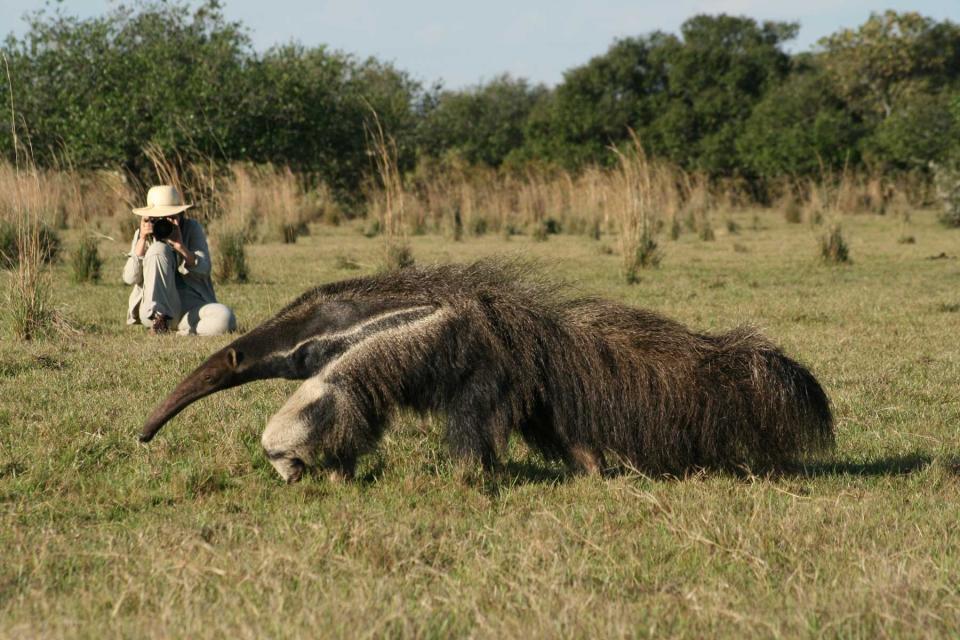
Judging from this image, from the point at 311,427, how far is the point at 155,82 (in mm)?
21543

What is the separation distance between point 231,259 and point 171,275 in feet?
12.7

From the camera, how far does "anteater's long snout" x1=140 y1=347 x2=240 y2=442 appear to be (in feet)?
14.6

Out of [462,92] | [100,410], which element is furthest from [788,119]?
[100,410]

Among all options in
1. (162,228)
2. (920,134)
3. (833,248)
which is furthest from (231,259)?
(920,134)

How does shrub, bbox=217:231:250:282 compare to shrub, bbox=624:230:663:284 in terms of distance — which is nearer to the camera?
shrub, bbox=217:231:250:282

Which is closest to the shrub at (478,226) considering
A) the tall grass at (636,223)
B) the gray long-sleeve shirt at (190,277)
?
the tall grass at (636,223)

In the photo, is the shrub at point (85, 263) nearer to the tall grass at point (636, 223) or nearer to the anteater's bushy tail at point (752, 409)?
the tall grass at point (636, 223)

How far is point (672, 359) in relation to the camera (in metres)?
4.44

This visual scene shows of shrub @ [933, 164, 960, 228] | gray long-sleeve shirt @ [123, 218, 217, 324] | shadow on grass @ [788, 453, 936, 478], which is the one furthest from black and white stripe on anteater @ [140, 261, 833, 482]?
shrub @ [933, 164, 960, 228]

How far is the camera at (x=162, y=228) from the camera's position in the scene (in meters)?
8.81

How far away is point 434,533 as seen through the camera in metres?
3.91

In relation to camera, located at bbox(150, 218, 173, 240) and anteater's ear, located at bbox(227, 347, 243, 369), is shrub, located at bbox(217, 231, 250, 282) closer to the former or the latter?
camera, located at bbox(150, 218, 173, 240)

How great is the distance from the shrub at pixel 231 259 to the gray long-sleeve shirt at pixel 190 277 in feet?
11.5

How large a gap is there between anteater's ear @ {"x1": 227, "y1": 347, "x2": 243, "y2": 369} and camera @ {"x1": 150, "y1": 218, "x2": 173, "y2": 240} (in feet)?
15.5
